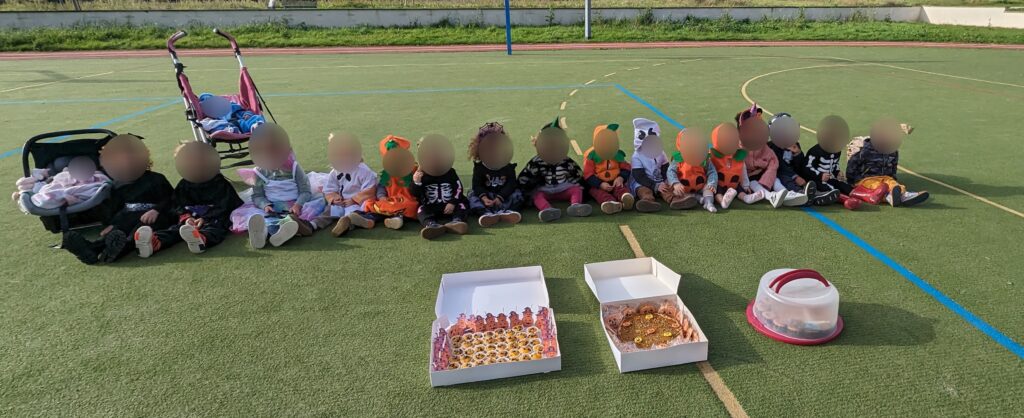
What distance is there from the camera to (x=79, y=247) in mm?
4012

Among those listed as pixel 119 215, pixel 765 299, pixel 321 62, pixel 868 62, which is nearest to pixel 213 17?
pixel 321 62

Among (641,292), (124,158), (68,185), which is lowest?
(641,292)

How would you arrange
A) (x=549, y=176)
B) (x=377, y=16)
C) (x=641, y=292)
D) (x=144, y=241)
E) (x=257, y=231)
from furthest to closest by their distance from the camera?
(x=377, y=16), (x=549, y=176), (x=257, y=231), (x=144, y=241), (x=641, y=292)

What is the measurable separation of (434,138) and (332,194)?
118 cm

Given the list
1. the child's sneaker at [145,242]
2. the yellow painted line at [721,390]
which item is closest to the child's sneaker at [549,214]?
the yellow painted line at [721,390]

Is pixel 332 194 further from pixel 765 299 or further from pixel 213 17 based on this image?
pixel 213 17

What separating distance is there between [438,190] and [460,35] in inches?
749

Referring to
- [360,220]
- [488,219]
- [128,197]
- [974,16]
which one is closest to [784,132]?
[488,219]

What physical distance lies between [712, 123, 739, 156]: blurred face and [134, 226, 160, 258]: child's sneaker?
4.99 metres

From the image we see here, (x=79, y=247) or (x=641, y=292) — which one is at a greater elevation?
(x=79, y=247)

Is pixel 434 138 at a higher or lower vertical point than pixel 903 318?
higher

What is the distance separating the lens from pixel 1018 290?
355cm

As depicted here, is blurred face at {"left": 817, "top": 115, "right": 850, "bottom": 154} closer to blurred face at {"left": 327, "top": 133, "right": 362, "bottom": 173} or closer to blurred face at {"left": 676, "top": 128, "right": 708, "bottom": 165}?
blurred face at {"left": 676, "top": 128, "right": 708, "bottom": 165}

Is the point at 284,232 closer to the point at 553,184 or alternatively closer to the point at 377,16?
the point at 553,184
